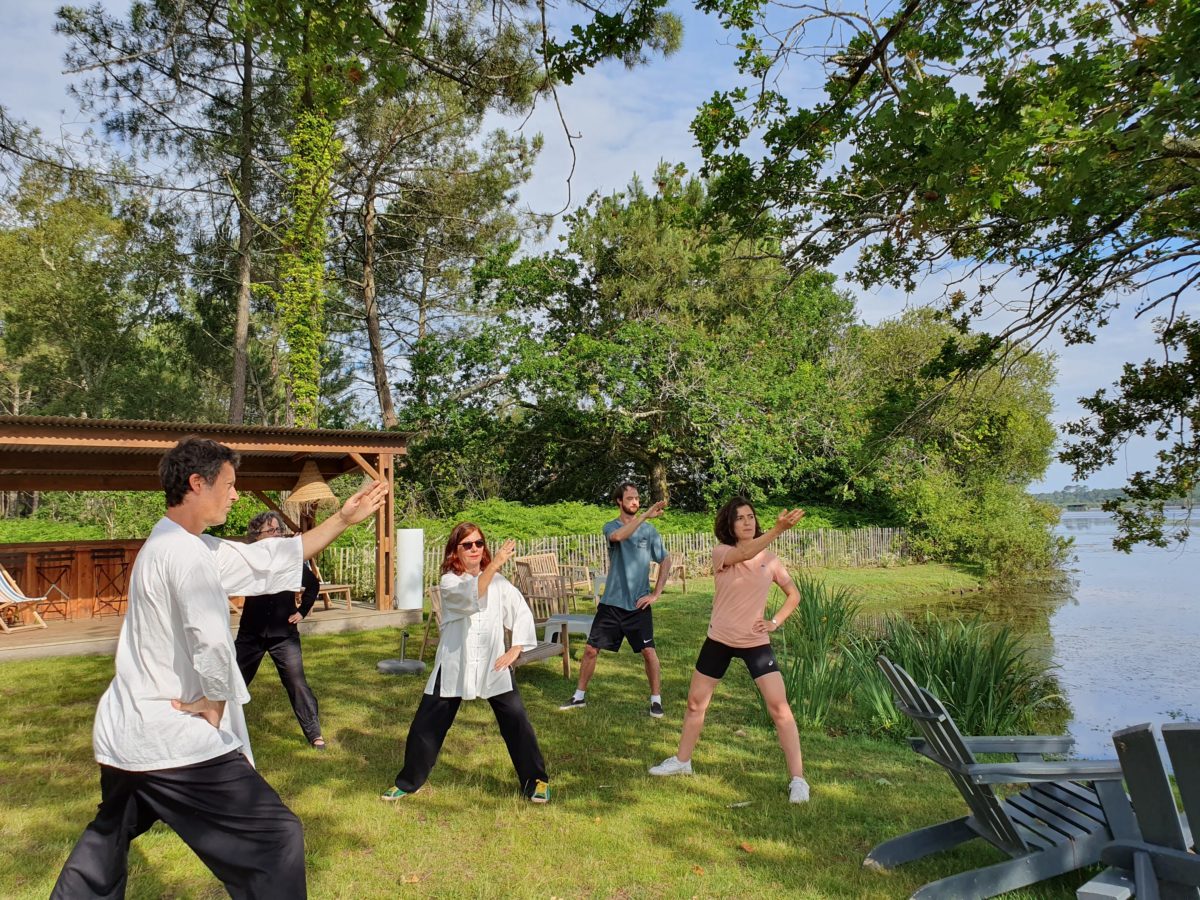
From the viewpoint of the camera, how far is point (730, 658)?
469 cm

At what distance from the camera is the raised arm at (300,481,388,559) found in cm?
297

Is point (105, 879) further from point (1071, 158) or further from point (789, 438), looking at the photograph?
point (789, 438)

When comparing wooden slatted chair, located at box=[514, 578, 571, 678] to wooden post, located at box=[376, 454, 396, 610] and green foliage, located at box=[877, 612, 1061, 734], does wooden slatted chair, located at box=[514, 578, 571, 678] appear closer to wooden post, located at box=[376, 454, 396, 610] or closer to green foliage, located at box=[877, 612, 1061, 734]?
wooden post, located at box=[376, 454, 396, 610]

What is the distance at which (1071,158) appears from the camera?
389cm

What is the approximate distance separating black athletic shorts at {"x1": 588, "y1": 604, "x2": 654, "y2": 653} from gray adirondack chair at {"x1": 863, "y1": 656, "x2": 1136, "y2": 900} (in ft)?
9.55

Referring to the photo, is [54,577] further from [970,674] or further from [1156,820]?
[1156,820]

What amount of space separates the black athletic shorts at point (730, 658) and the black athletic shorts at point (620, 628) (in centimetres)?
164

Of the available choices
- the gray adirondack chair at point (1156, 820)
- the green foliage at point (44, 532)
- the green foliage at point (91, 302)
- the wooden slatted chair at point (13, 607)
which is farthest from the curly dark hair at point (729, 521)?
the green foliage at point (91, 302)

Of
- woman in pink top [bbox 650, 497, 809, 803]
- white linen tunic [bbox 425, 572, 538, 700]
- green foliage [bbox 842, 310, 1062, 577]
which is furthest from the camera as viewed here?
green foliage [bbox 842, 310, 1062, 577]

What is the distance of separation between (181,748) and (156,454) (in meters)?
12.2

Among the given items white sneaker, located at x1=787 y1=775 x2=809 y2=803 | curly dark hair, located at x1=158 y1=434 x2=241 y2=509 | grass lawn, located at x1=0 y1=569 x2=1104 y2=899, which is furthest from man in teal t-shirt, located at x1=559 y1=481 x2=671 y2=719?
curly dark hair, located at x1=158 y1=434 x2=241 y2=509

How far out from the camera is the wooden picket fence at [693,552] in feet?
51.1

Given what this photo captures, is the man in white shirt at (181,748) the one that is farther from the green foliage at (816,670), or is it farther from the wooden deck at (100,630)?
the wooden deck at (100,630)

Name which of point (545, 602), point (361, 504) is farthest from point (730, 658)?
point (545, 602)
